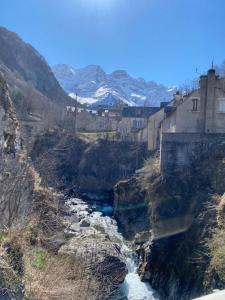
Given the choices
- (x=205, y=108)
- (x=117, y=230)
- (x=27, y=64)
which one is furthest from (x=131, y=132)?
(x=27, y=64)

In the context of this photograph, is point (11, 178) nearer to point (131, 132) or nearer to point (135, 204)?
point (135, 204)

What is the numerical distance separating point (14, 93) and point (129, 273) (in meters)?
55.4

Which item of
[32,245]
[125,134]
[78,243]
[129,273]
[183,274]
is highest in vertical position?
[125,134]

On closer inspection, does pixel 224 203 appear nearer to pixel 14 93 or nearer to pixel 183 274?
pixel 183 274

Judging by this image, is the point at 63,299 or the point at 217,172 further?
the point at 217,172

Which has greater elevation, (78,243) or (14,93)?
(14,93)

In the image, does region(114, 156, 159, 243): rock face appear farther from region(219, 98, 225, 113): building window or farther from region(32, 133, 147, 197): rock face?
region(32, 133, 147, 197): rock face

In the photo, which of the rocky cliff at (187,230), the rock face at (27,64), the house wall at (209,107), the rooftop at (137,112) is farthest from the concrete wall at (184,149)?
the rock face at (27,64)

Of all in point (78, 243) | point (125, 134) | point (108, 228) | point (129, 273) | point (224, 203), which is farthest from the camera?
point (125, 134)

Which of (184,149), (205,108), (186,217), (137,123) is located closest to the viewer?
(186,217)

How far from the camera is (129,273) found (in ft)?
66.5

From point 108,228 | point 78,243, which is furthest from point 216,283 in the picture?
point 108,228

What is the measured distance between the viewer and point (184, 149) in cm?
2450

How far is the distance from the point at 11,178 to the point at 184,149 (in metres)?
15.7
